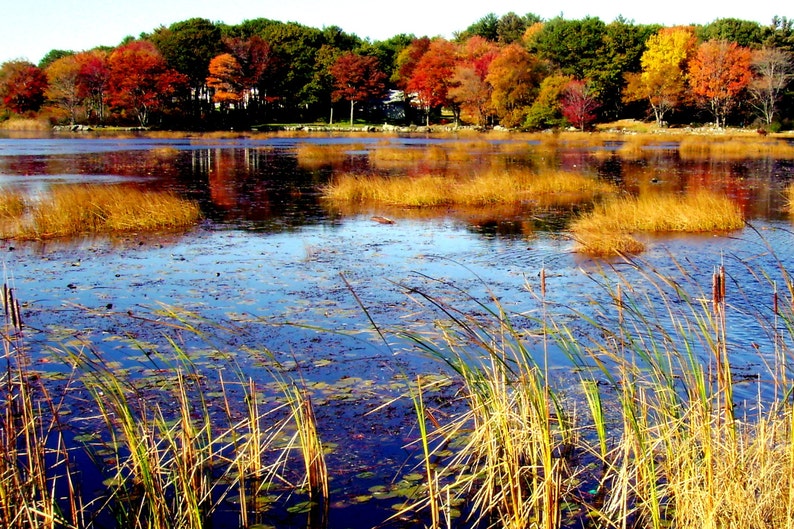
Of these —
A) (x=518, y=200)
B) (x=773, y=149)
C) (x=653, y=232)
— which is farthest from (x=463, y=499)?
(x=773, y=149)

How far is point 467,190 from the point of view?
1973 centimetres

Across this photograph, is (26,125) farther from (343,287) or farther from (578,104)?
(343,287)

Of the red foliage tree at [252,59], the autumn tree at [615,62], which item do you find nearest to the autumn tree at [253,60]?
the red foliage tree at [252,59]

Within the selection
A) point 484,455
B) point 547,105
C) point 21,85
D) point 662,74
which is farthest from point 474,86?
point 484,455

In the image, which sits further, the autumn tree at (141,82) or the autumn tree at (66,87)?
the autumn tree at (66,87)

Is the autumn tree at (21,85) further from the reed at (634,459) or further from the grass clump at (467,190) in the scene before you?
the reed at (634,459)

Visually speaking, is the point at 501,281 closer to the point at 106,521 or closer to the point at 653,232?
the point at 653,232

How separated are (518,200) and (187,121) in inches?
2141

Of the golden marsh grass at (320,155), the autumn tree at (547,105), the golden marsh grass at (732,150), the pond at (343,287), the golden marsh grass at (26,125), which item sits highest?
the autumn tree at (547,105)

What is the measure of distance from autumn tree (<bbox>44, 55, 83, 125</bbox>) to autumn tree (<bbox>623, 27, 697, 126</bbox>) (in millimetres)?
46056

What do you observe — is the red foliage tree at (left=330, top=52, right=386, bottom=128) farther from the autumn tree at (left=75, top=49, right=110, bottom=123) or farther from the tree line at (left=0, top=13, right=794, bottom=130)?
the autumn tree at (left=75, top=49, right=110, bottom=123)

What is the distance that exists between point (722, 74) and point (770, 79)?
14.0 ft

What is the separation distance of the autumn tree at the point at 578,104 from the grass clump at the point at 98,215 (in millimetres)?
49050

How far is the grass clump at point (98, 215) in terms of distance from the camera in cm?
1418
